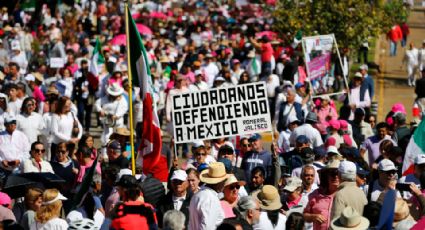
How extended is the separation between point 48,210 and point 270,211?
215 centimetres

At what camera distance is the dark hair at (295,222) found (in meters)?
11.5

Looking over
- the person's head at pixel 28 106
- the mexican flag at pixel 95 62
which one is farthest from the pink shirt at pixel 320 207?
the mexican flag at pixel 95 62

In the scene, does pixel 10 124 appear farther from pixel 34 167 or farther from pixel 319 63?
pixel 319 63

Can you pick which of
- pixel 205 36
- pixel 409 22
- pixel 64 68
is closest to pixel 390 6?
pixel 205 36

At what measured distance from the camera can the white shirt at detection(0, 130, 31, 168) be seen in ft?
59.8

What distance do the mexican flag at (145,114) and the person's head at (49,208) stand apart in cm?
333

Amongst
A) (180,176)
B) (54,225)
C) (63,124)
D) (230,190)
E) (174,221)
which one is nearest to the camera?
(174,221)

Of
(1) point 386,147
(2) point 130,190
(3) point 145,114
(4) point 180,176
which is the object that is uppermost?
(3) point 145,114

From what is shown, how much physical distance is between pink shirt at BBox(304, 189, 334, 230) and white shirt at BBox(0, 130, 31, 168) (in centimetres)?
656

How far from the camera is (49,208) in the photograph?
39.7 ft

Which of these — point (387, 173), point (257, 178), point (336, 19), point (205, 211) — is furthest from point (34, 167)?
point (336, 19)

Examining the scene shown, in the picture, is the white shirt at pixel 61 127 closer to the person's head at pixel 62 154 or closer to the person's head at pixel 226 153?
the person's head at pixel 62 154

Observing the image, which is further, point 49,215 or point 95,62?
point 95,62

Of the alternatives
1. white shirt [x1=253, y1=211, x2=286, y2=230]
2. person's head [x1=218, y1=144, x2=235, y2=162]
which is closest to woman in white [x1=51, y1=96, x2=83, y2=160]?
person's head [x1=218, y1=144, x2=235, y2=162]
